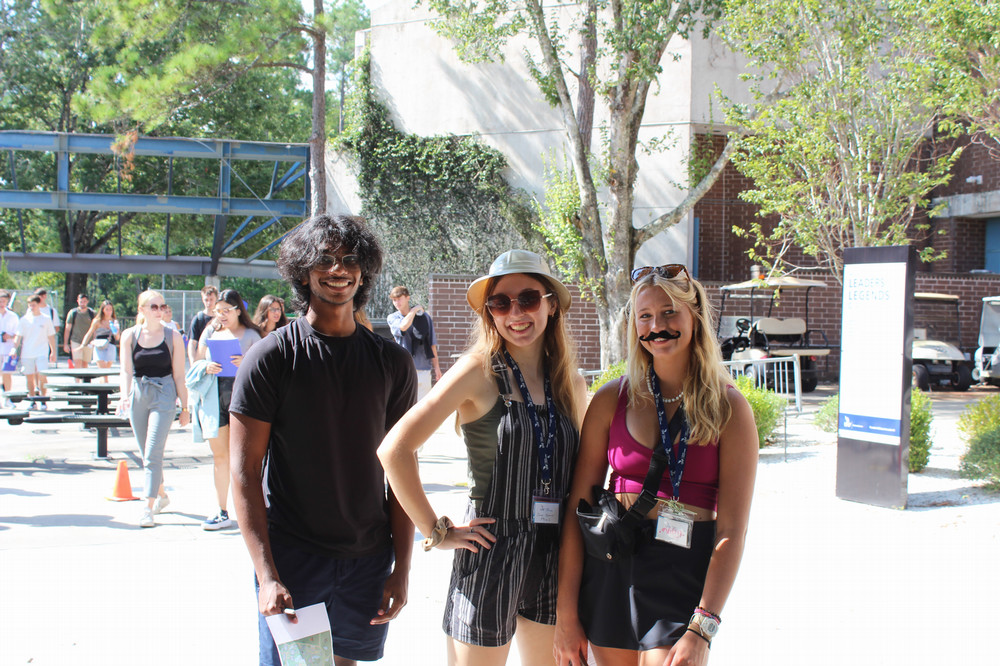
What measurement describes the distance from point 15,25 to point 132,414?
27653mm

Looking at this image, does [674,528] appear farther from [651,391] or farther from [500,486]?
[500,486]

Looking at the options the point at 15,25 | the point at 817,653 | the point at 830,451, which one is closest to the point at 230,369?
the point at 817,653

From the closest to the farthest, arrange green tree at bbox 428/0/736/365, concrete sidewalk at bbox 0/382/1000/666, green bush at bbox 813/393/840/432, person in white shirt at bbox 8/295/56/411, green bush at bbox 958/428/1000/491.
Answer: concrete sidewalk at bbox 0/382/1000/666, green bush at bbox 958/428/1000/491, green bush at bbox 813/393/840/432, green tree at bbox 428/0/736/365, person in white shirt at bbox 8/295/56/411

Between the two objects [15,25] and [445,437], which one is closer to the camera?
[445,437]

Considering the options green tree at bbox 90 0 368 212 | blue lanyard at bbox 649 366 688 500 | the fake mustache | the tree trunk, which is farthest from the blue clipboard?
the tree trunk

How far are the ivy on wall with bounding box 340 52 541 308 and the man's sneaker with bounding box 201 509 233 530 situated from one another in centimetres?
1294

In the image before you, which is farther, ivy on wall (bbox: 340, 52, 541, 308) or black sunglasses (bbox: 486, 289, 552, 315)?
ivy on wall (bbox: 340, 52, 541, 308)

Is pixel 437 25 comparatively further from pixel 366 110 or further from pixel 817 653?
pixel 817 653

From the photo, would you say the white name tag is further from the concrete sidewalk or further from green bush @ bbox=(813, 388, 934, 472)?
green bush @ bbox=(813, 388, 934, 472)

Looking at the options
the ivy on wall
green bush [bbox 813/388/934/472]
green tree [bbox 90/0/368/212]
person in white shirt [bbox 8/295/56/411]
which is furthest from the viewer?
the ivy on wall

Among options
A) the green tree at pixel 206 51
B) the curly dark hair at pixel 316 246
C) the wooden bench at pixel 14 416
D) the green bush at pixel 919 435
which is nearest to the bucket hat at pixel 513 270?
the curly dark hair at pixel 316 246

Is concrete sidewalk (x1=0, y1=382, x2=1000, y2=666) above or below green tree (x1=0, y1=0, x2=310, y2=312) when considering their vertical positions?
below

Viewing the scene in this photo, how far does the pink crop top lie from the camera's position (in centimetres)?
232

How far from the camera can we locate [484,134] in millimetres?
19094
